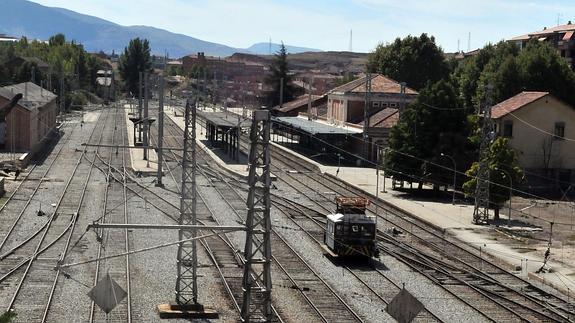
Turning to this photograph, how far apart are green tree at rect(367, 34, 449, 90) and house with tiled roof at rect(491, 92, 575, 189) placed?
1684 inches

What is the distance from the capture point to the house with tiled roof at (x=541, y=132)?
58406 millimetres

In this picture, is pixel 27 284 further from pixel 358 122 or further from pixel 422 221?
pixel 358 122

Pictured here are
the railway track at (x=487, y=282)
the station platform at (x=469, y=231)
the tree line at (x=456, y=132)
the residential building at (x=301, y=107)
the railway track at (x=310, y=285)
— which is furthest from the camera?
the residential building at (x=301, y=107)

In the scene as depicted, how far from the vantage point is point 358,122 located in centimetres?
7769

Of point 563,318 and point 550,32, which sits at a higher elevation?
point 550,32

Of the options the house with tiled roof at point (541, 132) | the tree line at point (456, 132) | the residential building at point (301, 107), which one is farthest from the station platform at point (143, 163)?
the residential building at point (301, 107)

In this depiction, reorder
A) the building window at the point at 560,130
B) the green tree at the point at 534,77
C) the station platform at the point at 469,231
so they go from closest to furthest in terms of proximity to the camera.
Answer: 1. the station platform at the point at 469,231
2. the building window at the point at 560,130
3. the green tree at the point at 534,77

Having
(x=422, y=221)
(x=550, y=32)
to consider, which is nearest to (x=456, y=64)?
(x=550, y=32)

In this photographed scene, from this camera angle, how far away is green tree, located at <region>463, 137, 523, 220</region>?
1695 inches

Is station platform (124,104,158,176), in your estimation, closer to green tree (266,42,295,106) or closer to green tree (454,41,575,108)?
green tree (454,41,575,108)

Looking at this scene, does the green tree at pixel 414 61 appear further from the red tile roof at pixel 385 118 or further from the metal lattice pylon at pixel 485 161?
the metal lattice pylon at pixel 485 161

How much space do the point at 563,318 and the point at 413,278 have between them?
596cm

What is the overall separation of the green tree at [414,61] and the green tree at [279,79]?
62.9 feet

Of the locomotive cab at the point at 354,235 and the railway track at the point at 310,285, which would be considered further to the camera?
the locomotive cab at the point at 354,235
